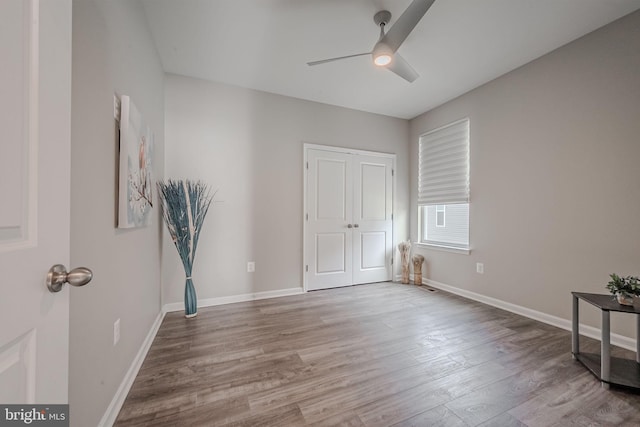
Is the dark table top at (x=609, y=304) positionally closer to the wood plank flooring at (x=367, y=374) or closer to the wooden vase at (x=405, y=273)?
the wood plank flooring at (x=367, y=374)

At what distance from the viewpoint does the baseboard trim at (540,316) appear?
6.72ft

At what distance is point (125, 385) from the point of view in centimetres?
150

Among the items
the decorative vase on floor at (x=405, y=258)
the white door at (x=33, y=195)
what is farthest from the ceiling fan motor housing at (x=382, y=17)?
the decorative vase on floor at (x=405, y=258)

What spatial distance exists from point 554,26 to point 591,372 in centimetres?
276

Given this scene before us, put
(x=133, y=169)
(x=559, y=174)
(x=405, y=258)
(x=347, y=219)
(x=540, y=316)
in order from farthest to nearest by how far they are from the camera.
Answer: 1. (x=405, y=258)
2. (x=347, y=219)
3. (x=540, y=316)
4. (x=559, y=174)
5. (x=133, y=169)

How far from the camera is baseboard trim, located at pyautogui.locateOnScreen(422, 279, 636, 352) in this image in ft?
6.72

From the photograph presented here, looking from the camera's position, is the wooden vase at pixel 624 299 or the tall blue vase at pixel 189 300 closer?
the wooden vase at pixel 624 299

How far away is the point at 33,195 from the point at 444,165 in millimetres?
3963

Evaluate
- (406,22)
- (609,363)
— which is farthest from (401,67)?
(609,363)

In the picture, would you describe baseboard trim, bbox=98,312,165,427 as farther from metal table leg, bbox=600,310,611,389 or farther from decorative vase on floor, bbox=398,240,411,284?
decorative vase on floor, bbox=398,240,411,284

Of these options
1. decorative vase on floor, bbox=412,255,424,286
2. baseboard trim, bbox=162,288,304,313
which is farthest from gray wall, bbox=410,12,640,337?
baseboard trim, bbox=162,288,304,313

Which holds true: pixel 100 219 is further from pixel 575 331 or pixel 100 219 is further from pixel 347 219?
pixel 575 331

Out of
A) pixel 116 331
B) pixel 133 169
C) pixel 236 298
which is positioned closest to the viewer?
pixel 116 331

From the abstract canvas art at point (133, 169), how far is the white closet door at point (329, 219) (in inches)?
77.9
